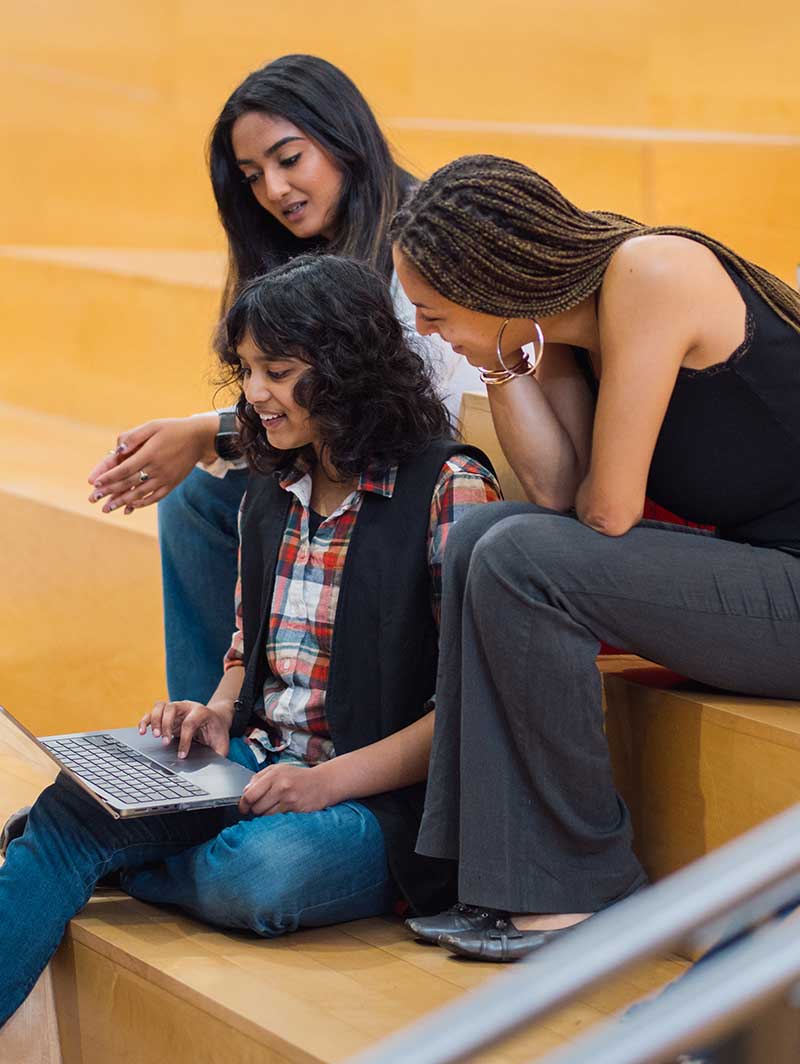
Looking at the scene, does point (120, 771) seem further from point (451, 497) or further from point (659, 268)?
point (659, 268)

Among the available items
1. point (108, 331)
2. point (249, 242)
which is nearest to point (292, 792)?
point (249, 242)

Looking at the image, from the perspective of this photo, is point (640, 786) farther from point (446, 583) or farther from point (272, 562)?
point (272, 562)

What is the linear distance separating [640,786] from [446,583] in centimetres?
27

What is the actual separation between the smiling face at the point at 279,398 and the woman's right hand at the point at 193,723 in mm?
271

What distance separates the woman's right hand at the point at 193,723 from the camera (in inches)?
57.3

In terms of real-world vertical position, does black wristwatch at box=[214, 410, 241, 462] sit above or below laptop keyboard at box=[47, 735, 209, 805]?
above

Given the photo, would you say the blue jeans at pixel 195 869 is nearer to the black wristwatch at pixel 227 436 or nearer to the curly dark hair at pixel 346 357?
the curly dark hair at pixel 346 357

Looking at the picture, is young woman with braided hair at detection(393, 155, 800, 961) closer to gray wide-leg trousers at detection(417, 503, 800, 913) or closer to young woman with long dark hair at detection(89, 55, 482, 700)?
gray wide-leg trousers at detection(417, 503, 800, 913)

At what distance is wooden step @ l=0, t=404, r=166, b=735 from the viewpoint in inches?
101

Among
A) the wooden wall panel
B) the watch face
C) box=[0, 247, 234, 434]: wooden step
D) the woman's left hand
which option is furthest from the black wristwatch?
box=[0, 247, 234, 434]: wooden step

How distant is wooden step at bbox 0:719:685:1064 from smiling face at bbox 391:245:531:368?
1.69ft

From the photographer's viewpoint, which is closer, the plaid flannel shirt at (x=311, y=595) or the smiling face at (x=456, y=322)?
the smiling face at (x=456, y=322)

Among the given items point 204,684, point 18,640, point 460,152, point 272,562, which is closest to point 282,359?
point 272,562

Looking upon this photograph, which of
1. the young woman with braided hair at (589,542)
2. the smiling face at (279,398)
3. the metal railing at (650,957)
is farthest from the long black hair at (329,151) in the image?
the metal railing at (650,957)
